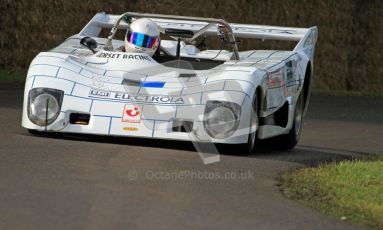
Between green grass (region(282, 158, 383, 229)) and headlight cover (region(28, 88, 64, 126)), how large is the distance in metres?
2.12

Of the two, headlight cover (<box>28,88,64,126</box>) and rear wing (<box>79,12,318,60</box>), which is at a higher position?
headlight cover (<box>28,88,64,126</box>)

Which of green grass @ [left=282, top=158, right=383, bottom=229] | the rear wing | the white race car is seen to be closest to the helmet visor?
the white race car

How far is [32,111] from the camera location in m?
10.1

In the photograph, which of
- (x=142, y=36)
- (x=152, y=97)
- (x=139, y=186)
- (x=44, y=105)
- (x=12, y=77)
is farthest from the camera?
(x=12, y=77)

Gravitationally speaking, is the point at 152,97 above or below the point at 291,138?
above

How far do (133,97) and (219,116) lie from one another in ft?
2.54

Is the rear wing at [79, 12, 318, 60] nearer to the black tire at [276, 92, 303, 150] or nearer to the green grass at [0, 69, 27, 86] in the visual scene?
the black tire at [276, 92, 303, 150]

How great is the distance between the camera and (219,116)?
32.2 feet

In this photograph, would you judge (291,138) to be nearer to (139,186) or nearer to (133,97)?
(133,97)

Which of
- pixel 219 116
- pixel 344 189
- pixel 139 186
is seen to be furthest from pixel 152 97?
pixel 139 186

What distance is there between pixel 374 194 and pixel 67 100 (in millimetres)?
2852

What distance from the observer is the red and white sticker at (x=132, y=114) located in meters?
9.88

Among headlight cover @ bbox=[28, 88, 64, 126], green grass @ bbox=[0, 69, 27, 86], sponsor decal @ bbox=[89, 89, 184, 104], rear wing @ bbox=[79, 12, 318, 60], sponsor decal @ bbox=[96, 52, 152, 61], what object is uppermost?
sponsor decal @ bbox=[96, 52, 152, 61]

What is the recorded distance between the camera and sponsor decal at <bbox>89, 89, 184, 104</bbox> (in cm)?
991
